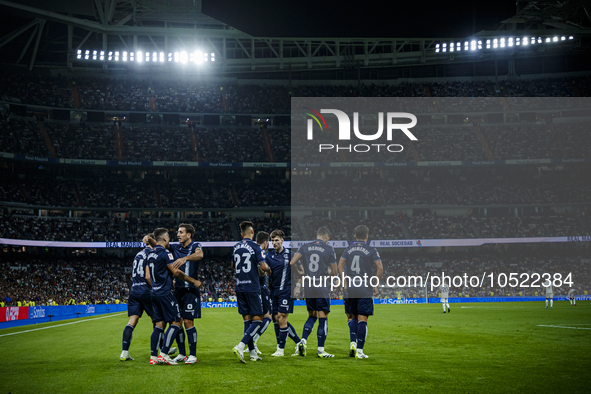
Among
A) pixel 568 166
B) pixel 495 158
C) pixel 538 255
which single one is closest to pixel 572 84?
pixel 568 166

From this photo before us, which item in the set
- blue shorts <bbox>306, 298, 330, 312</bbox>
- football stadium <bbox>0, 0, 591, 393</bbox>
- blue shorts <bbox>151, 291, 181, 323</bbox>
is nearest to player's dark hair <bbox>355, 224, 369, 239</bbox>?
blue shorts <bbox>306, 298, 330, 312</bbox>

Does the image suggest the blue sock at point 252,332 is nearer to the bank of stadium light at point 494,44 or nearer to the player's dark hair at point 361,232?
the player's dark hair at point 361,232

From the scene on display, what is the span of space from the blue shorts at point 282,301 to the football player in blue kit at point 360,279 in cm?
129

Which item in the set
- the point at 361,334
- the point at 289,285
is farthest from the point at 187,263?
the point at 361,334

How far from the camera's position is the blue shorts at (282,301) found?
428 inches

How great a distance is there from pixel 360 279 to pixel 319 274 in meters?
0.88

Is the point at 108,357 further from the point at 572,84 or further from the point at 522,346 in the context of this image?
the point at 572,84

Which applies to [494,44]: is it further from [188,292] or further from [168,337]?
[168,337]

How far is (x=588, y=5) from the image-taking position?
41.0 metres

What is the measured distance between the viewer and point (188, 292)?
10.1 meters

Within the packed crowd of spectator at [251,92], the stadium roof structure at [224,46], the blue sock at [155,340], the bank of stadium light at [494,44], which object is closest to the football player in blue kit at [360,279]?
the blue sock at [155,340]

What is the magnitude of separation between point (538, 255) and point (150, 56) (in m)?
46.6

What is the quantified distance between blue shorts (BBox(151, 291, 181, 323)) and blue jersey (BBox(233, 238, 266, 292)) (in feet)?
4.26

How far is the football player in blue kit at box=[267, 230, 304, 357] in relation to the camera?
1089cm
